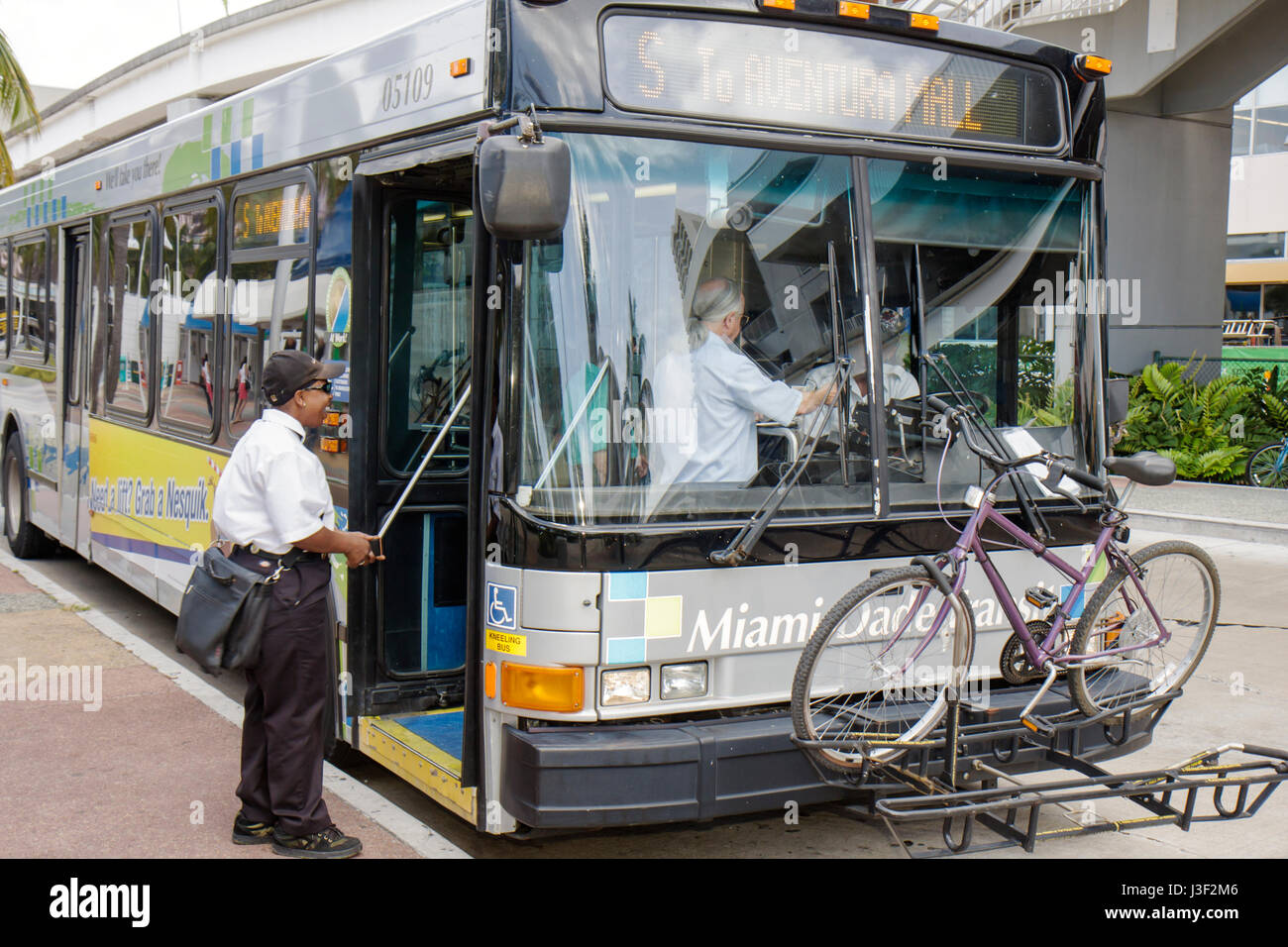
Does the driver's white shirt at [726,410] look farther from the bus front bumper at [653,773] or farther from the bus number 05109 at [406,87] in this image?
the bus number 05109 at [406,87]

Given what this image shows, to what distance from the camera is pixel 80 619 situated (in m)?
9.11

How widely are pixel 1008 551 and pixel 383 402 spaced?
8.59 ft

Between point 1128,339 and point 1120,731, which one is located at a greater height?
point 1128,339

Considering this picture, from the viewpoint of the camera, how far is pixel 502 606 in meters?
4.36

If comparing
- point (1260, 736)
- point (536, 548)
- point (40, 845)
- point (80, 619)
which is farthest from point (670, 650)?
point (80, 619)

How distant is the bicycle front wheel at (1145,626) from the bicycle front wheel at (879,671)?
1.91ft

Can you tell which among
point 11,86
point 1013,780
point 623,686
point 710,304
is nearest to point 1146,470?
point 1013,780

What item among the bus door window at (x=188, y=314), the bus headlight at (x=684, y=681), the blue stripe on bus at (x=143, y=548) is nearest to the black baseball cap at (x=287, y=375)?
the bus headlight at (x=684, y=681)

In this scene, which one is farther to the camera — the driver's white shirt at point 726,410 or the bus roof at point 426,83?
the driver's white shirt at point 726,410

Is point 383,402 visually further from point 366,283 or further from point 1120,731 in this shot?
point 1120,731

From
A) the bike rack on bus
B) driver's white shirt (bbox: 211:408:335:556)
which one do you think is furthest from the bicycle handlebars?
driver's white shirt (bbox: 211:408:335:556)

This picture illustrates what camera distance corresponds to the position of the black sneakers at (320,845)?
192 inches

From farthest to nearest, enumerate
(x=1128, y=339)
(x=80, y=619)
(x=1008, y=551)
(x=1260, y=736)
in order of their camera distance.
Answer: (x=1128, y=339), (x=80, y=619), (x=1260, y=736), (x=1008, y=551)

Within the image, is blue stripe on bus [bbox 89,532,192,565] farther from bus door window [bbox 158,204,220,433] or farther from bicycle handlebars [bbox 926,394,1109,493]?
bicycle handlebars [bbox 926,394,1109,493]
